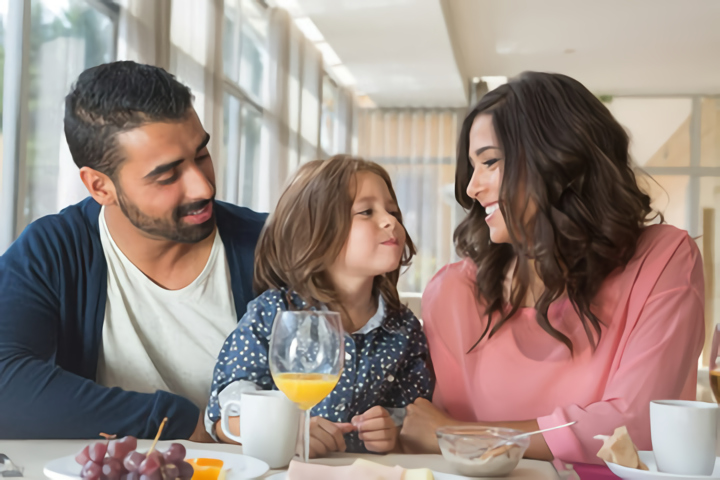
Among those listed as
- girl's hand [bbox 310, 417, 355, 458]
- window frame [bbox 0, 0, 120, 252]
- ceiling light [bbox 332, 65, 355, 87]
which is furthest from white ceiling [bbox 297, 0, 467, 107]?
girl's hand [bbox 310, 417, 355, 458]

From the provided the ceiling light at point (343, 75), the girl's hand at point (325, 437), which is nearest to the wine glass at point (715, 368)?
the girl's hand at point (325, 437)

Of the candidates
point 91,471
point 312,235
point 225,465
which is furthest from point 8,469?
point 312,235

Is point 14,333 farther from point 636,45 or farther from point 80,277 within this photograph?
point 636,45

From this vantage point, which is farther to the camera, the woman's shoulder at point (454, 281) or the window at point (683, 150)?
the window at point (683, 150)

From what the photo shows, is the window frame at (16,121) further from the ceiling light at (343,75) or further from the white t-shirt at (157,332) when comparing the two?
the ceiling light at (343,75)

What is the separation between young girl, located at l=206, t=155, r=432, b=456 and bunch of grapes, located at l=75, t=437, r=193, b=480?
1.95 feet

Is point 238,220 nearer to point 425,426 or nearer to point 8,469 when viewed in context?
point 425,426

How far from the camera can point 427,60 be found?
6.34 meters

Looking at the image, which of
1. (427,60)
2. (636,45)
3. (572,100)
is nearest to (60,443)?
(572,100)

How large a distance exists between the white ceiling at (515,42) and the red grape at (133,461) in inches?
170

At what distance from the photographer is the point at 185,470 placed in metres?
1.00

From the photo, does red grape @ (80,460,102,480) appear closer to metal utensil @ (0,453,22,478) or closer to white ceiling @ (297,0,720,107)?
metal utensil @ (0,453,22,478)

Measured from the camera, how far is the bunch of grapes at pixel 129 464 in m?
0.96

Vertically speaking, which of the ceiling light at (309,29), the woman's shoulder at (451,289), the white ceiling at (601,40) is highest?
the white ceiling at (601,40)
